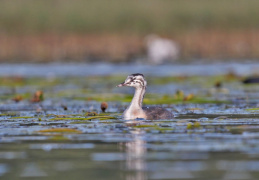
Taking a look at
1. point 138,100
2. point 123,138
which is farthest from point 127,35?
point 123,138

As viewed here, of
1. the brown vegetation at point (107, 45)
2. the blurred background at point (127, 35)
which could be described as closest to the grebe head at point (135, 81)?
the blurred background at point (127, 35)

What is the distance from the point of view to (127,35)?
182 feet

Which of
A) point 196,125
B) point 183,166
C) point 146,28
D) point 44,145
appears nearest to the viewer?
point 183,166

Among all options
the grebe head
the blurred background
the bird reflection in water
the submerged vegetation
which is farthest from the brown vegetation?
the bird reflection in water

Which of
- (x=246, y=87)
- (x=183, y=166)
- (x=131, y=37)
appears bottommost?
(x=183, y=166)

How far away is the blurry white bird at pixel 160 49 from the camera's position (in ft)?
175

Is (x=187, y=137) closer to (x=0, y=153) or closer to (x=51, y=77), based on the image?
(x=0, y=153)

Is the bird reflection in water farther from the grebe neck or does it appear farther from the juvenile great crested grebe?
the grebe neck

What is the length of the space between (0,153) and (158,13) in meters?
55.9

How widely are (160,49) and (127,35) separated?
3040 mm

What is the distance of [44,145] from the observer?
494 inches

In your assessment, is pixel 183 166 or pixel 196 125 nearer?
pixel 183 166

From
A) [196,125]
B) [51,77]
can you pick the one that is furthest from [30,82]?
[196,125]

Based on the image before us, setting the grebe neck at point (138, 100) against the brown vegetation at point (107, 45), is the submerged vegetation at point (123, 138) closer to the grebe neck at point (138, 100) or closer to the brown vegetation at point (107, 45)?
the grebe neck at point (138, 100)
